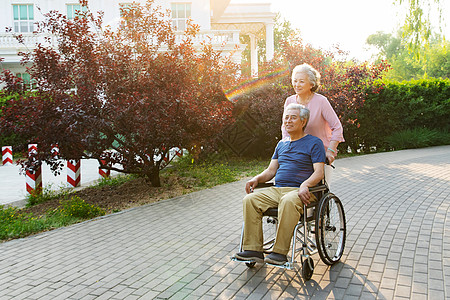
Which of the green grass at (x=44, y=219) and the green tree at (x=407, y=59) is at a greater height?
the green tree at (x=407, y=59)

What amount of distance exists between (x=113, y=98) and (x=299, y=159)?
4.64 m

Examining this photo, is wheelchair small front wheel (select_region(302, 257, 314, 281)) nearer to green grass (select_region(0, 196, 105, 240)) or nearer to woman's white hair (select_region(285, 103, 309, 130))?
woman's white hair (select_region(285, 103, 309, 130))

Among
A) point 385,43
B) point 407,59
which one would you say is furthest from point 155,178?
point 385,43

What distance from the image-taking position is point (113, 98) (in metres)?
8.27

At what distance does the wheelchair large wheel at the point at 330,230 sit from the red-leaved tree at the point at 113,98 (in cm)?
406

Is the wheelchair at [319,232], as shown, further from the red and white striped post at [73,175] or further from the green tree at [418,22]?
the green tree at [418,22]

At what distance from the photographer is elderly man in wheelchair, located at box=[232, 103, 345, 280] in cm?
427

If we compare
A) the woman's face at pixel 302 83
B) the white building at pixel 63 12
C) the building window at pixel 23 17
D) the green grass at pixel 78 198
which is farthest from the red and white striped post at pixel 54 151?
the building window at pixel 23 17

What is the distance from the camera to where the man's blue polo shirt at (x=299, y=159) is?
15.3 ft

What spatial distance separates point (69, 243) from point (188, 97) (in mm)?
3926

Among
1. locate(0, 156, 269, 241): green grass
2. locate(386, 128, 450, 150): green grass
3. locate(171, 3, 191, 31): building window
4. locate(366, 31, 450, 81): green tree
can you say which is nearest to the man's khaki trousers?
locate(0, 156, 269, 241): green grass

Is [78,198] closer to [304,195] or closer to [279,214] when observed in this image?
[279,214]

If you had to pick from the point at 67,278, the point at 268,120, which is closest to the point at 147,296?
the point at 67,278

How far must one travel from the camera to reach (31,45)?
2670 centimetres
